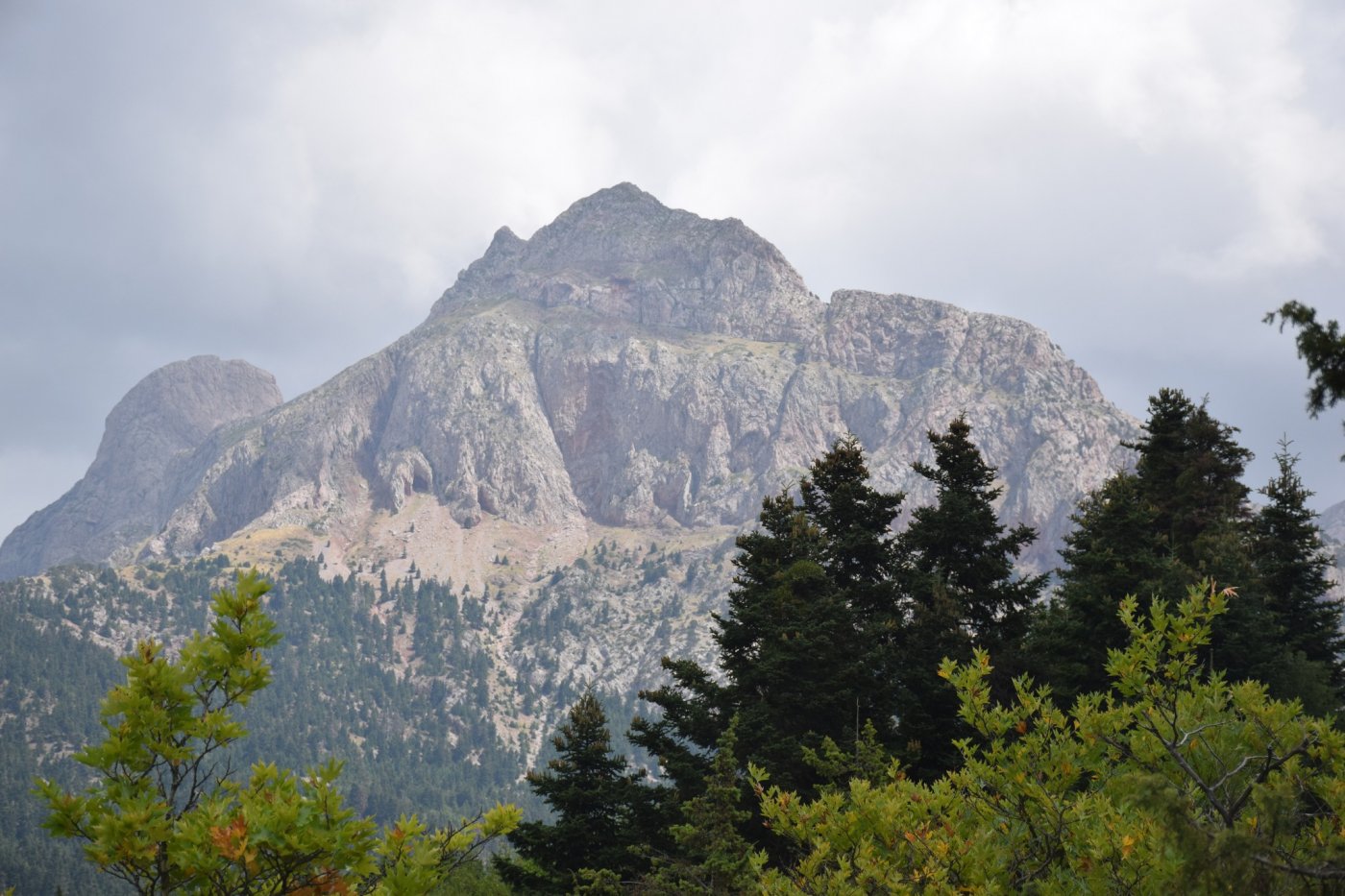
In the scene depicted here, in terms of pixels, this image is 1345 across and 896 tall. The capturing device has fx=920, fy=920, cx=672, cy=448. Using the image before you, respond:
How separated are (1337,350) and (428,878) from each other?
9393 millimetres

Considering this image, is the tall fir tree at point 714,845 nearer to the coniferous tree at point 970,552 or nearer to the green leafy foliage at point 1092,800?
the green leafy foliage at point 1092,800

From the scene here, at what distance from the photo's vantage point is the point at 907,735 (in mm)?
27266

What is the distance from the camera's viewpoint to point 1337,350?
8930mm

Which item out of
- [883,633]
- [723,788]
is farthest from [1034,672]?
[723,788]

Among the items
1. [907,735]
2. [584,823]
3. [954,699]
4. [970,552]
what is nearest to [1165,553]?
[970,552]

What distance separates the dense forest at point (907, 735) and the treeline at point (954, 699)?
8 centimetres

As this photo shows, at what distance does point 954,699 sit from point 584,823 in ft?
40.3

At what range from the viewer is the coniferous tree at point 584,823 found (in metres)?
28.7

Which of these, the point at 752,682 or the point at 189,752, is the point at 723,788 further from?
the point at 189,752

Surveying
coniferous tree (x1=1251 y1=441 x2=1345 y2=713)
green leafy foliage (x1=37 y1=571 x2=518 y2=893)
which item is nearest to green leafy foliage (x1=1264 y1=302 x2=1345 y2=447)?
green leafy foliage (x1=37 y1=571 x2=518 y2=893)

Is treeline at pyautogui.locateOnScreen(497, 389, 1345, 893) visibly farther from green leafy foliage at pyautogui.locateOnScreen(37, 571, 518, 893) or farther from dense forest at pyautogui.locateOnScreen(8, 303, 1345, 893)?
green leafy foliage at pyautogui.locateOnScreen(37, 571, 518, 893)

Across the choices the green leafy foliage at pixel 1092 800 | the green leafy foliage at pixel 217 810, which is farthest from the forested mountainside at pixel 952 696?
the green leafy foliage at pixel 217 810

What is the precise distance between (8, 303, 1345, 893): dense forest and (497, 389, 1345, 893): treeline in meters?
0.08

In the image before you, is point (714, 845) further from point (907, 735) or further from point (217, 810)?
point (217, 810)
